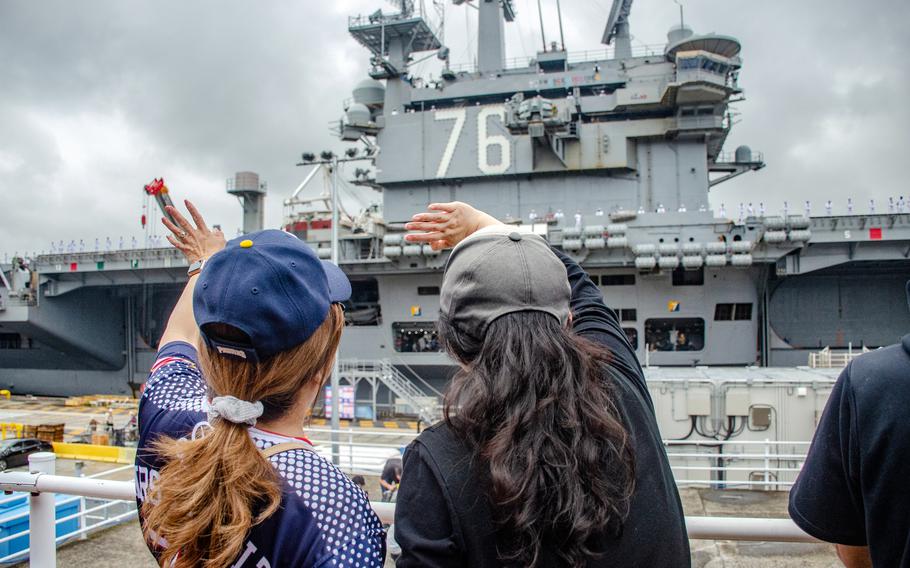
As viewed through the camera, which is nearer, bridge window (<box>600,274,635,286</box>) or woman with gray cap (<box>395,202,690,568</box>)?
woman with gray cap (<box>395,202,690,568</box>)

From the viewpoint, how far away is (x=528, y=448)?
1.20m

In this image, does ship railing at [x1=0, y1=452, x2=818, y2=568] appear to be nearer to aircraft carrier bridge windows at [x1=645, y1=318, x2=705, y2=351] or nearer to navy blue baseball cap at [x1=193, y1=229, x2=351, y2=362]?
navy blue baseball cap at [x1=193, y1=229, x2=351, y2=362]

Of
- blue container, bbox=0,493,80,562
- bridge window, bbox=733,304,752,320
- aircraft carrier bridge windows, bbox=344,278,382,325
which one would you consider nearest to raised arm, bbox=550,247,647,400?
blue container, bbox=0,493,80,562

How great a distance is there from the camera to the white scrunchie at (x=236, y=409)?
1331mm

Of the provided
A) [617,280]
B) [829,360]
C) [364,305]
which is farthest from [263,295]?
[364,305]

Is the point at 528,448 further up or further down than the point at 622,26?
further down

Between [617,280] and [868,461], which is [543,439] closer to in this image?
[868,461]

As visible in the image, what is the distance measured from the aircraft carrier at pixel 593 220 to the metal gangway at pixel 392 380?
122mm

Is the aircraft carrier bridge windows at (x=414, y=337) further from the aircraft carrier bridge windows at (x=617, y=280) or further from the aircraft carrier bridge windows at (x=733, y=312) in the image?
the aircraft carrier bridge windows at (x=733, y=312)

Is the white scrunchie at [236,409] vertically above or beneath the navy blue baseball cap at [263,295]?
beneath

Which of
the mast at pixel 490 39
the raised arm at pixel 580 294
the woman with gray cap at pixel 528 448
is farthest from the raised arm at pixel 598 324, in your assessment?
the mast at pixel 490 39

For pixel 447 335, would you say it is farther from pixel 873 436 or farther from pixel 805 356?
pixel 805 356

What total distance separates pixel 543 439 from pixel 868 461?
30.8 inches

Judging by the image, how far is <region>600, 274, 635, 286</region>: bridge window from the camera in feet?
71.0
